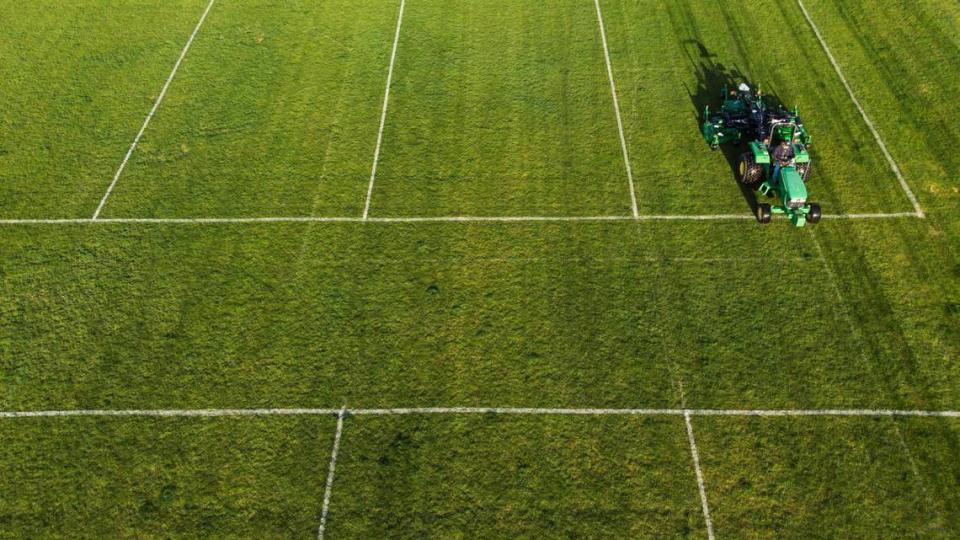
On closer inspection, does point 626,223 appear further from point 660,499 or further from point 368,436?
point 368,436

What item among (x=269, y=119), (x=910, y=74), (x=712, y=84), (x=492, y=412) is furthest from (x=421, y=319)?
(x=910, y=74)

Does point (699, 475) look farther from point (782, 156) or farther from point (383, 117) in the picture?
point (383, 117)

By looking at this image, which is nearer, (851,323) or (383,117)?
(851,323)

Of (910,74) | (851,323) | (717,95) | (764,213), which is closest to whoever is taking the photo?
(851,323)

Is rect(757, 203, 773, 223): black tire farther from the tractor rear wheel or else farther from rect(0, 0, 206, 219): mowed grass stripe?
rect(0, 0, 206, 219): mowed grass stripe

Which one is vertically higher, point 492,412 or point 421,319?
point 421,319

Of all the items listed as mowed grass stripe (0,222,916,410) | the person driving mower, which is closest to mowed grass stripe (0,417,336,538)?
mowed grass stripe (0,222,916,410)

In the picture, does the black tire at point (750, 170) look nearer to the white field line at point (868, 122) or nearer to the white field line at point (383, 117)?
the white field line at point (868, 122)
